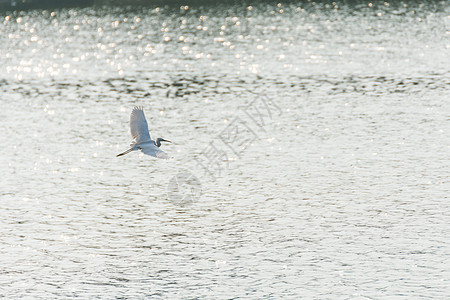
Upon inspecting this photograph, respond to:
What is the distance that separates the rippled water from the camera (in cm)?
3011

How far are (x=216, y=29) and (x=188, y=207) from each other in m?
60.3

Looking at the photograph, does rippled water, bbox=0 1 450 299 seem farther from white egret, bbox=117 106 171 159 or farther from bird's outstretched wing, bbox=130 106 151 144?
bird's outstretched wing, bbox=130 106 151 144

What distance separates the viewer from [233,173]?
4191 centimetres

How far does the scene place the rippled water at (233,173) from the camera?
98.8ft

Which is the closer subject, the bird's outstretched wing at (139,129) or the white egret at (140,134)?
Result: the white egret at (140,134)

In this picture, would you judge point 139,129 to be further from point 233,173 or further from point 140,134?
point 233,173

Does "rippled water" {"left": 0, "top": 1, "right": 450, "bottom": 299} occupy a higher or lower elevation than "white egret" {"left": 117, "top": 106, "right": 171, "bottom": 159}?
lower

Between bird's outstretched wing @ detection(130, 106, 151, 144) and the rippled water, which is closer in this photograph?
the rippled water

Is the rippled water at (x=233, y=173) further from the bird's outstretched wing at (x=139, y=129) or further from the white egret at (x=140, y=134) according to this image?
the bird's outstretched wing at (x=139, y=129)

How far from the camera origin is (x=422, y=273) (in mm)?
29156

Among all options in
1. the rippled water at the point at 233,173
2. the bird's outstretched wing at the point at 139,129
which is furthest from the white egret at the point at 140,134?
the rippled water at the point at 233,173

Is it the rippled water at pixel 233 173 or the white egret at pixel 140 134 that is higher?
the white egret at pixel 140 134

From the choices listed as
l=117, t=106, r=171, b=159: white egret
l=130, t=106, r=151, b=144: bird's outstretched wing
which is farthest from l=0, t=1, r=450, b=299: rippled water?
l=130, t=106, r=151, b=144: bird's outstretched wing

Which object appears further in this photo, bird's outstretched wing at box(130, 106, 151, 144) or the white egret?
bird's outstretched wing at box(130, 106, 151, 144)
